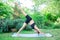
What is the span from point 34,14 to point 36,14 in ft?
0.37

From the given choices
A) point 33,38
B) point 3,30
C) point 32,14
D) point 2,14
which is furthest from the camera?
point 32,14

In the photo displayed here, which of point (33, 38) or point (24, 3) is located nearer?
point (33, 38)

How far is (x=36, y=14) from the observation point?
33.1ft

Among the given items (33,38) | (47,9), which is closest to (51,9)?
(47,9)

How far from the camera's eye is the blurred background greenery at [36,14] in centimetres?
858

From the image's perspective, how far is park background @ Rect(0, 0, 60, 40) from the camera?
8586mm

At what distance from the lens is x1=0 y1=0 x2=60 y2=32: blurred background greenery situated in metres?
8.58

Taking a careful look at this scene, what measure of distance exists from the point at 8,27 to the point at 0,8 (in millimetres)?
911

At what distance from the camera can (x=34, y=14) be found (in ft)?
33.0

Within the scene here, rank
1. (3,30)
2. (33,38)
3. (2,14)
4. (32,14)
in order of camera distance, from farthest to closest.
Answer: (32,14), (2,14), (3,30), (33,38)

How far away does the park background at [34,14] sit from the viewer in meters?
8.59

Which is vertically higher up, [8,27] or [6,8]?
[6,8]

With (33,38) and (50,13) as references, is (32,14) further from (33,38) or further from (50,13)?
(33,38)

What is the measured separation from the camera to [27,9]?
1045cm
